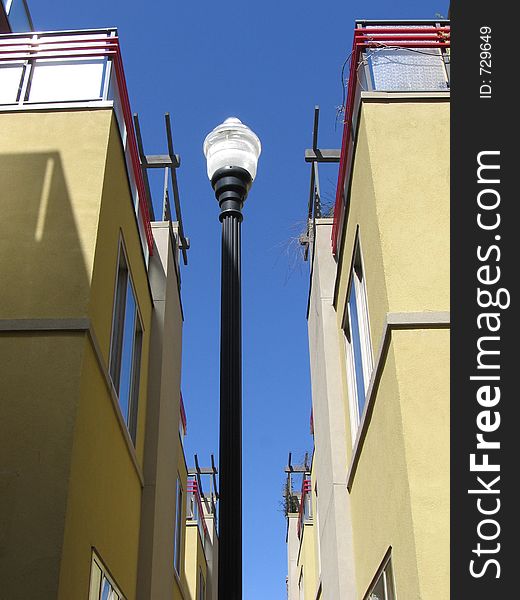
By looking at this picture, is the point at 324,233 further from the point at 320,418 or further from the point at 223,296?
the point at 223,296

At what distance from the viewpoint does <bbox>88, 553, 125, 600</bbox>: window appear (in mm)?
6078

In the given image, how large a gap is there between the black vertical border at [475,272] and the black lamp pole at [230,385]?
1.20m

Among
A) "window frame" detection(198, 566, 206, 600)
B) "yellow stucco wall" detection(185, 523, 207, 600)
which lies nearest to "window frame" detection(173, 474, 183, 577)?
"yellow stucco wall" detection(185, 523, 207, 600)

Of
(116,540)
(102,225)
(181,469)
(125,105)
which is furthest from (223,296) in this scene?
(181,469)

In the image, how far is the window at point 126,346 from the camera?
25.8ft

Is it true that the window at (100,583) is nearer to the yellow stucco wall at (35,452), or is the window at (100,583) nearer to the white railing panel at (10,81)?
the yellow stucco wall at (35,452)

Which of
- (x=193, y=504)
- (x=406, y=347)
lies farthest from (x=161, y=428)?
(x=193, y=504)

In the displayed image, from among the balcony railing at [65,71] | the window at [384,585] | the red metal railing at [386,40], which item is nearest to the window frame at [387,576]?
the window at [384,585]

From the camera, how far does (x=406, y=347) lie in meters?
5.80

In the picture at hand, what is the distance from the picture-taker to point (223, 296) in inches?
186

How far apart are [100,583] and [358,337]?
3.54 meters

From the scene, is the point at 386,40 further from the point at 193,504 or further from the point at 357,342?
the point at 193,504

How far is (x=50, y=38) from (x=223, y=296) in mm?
4717

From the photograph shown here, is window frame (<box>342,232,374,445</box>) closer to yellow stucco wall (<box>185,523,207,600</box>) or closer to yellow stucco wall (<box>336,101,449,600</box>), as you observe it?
yellow stucco wall (<box>336,101,449,600</box>)
